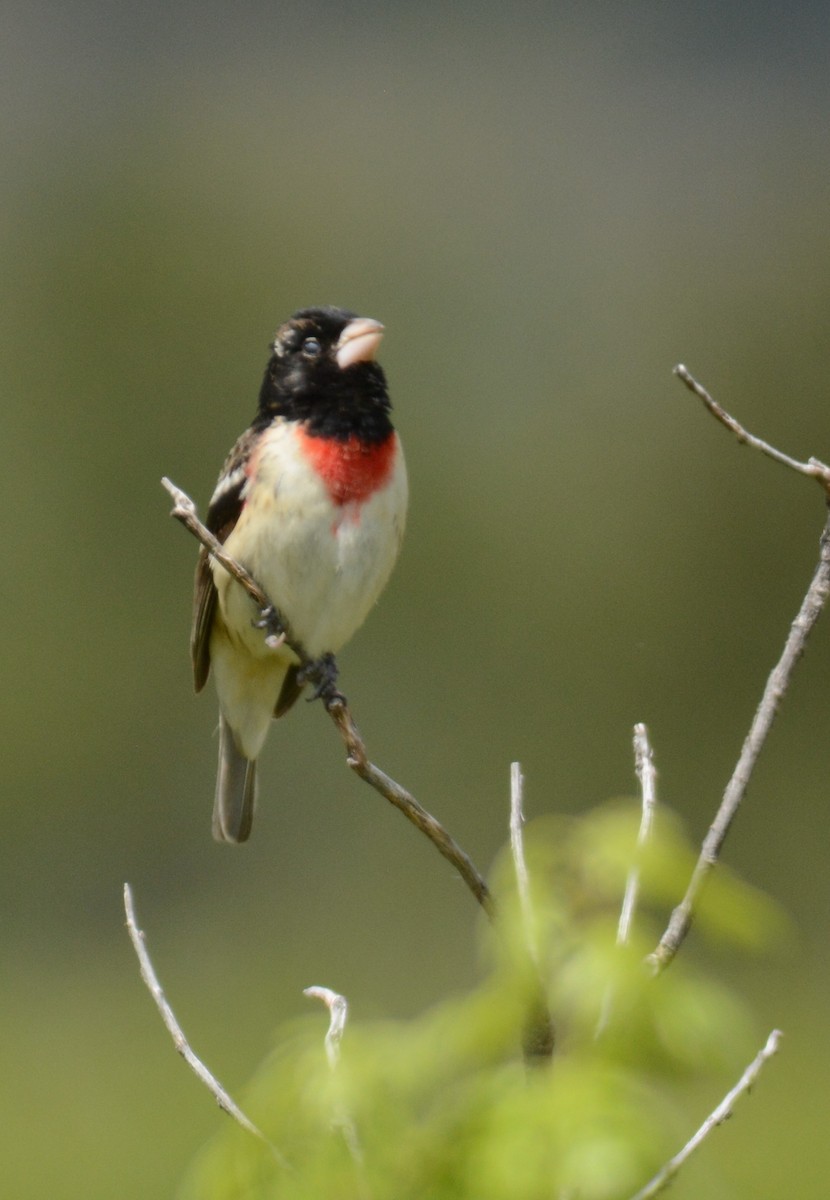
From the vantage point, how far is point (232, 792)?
3.26 m

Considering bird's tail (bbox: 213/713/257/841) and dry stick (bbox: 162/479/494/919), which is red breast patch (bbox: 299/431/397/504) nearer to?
dry stick (bbox: 162/479/494/919)

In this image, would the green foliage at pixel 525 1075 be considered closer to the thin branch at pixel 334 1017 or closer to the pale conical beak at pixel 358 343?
the thin branch at pixel 334 1017

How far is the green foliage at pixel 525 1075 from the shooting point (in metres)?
0.93

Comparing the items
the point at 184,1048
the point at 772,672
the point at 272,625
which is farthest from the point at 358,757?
the point at 272,625

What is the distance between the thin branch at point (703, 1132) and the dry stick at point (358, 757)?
221 millimetres

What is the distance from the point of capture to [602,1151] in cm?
89

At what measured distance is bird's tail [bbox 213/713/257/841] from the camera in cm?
323

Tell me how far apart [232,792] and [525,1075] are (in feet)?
7.34

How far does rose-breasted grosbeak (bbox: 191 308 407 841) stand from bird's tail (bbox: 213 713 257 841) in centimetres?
49

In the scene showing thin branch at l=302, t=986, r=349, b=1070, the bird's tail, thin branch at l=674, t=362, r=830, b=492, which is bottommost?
the bird's tail

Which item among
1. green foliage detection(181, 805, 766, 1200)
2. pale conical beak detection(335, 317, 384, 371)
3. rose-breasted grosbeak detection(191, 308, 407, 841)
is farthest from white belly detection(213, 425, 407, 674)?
green foliage detection(181, 805, 766, 1200)

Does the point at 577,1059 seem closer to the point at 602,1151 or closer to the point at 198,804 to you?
the point at 602,1151

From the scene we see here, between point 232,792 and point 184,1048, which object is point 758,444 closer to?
point 184,1048

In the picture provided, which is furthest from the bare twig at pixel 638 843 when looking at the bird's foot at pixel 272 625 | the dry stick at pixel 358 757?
the bird's foot at pixel 272 625
